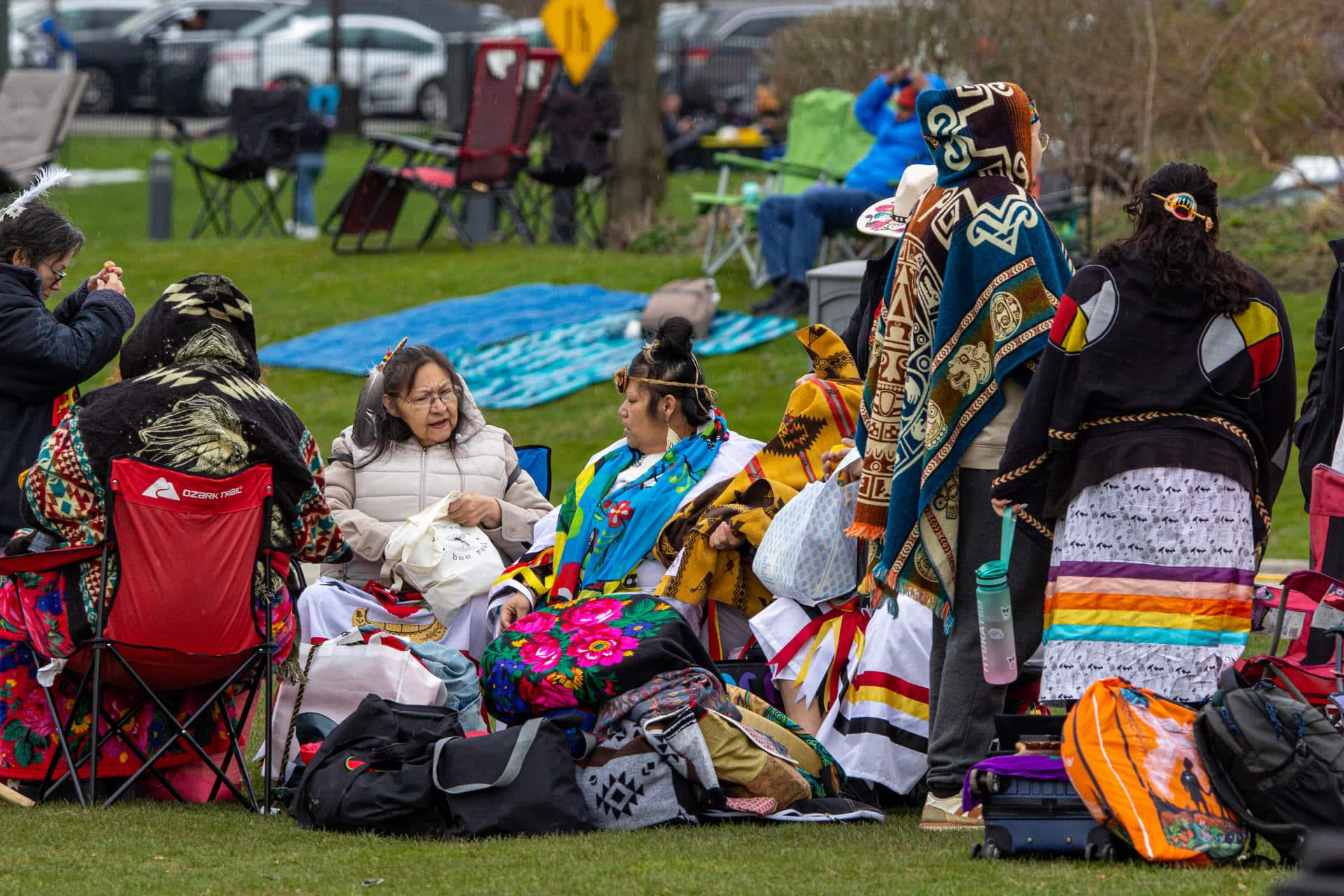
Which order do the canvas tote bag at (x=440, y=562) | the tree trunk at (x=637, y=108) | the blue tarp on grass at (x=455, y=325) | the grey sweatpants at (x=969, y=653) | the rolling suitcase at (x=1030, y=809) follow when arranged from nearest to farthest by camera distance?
1. the rolling suitcase at (x=1030, y=809)
2. the grey sweatpants at (x=969, y=653)
3. the canvas tote bag at (x=440, y=562)
4. the blue tarp on grass at (x=455, y=325)
5. the tree trunk at (x=637, y=108)

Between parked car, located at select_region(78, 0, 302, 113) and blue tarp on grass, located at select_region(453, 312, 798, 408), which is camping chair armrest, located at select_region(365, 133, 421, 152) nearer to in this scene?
blue tarp on grass, located at select_region(453, 312, 798, 408)

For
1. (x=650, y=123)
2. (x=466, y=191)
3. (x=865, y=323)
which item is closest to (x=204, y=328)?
(x=865, y=323)

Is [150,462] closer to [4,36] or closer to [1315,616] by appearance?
[1315,616]

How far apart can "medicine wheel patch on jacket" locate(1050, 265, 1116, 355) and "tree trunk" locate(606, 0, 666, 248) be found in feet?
37.2

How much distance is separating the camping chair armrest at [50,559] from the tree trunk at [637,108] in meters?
10.9

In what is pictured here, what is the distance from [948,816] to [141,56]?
25.1 metres

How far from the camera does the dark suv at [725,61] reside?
2600 centimetres

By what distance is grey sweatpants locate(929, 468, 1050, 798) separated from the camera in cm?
434

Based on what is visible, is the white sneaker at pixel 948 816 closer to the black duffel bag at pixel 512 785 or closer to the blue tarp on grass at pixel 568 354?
the black duffel bag at pixel 512 785

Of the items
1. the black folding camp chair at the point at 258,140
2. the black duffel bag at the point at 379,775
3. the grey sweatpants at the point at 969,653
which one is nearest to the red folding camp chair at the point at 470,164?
the black folding camp chair at the point at 258,140

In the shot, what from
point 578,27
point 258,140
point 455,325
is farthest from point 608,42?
point 455,325

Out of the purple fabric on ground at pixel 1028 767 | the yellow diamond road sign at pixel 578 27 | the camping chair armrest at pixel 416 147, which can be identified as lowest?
the purple fabric on ground at pixel 1028 767

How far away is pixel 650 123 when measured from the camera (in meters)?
15.6

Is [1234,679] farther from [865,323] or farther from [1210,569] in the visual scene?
[865,323]
